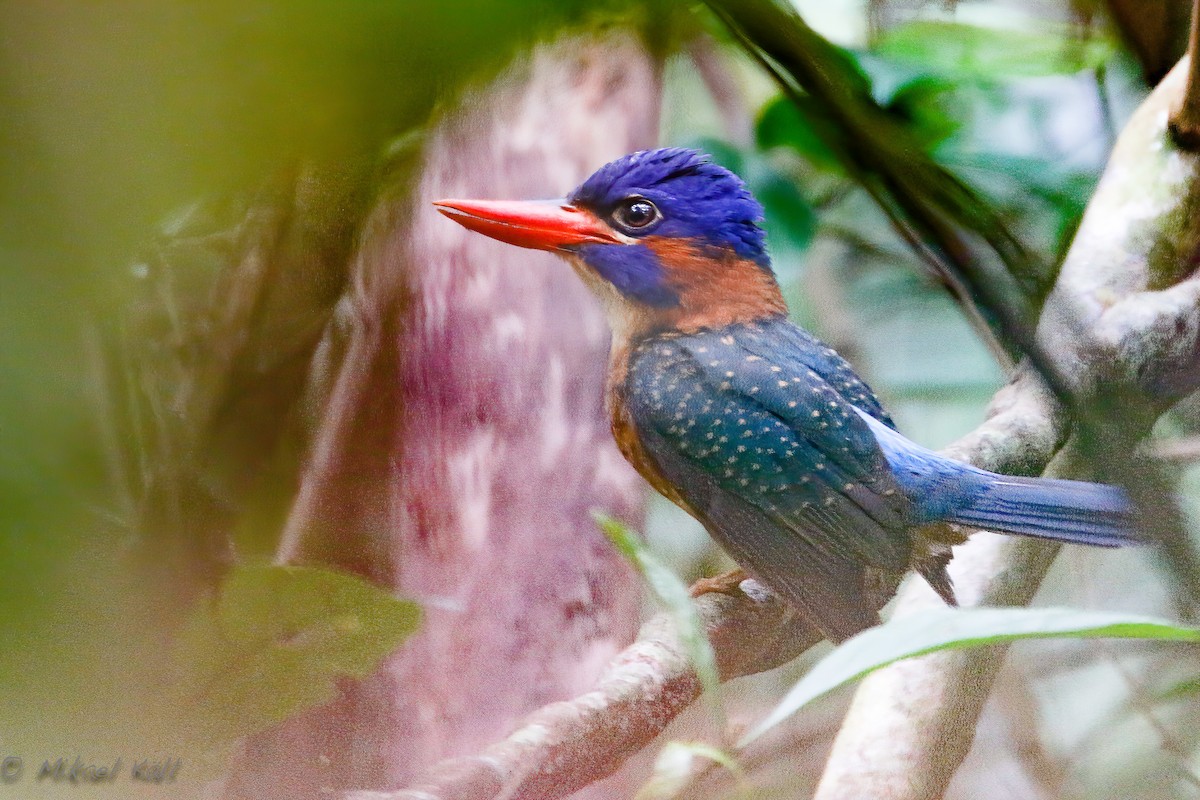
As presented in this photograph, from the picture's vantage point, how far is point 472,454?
648 millimetres

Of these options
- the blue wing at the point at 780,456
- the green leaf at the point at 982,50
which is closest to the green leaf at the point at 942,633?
the blue wing at the point at 780,456

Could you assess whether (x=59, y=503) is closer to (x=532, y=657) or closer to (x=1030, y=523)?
(x=532, y=657)

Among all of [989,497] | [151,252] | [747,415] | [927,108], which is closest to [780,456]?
[747,415]

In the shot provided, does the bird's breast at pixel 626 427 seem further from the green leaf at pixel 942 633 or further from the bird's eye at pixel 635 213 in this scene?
the green leaf at pixel 942 633

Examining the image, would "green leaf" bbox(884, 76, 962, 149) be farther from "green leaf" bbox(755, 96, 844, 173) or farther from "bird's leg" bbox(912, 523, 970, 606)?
"bird's leg" bbox(912, 523, 970, 606)

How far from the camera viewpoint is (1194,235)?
0.78m

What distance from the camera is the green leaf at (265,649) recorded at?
22.3 inches

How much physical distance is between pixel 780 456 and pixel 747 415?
1.5 inches

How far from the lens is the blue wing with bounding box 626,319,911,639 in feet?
2.07

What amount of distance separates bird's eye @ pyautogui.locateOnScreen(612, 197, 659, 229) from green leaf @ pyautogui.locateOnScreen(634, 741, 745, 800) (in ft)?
1.14

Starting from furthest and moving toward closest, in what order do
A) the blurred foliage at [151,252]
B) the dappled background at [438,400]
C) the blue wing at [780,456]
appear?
the blue wing at [780,456] < the dappled background at [438,400] < the blurred foliage at [151,252]

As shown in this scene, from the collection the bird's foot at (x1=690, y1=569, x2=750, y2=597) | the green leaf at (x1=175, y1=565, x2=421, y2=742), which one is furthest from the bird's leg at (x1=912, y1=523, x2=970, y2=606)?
the green leaf at (x1=175, y1=565, x2=421, y2=742)

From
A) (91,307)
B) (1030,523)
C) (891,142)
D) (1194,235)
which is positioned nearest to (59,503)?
(91,307)

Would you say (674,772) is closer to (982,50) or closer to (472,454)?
(472,454)
